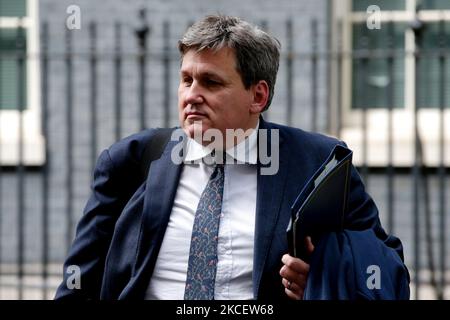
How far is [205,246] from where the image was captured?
125 inches

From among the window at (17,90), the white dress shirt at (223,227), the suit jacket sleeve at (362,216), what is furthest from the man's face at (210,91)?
the window at (17,90)

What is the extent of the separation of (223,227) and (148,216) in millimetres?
208

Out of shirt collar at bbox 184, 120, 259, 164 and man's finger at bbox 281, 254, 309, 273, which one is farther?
shirt collar at bbox 184, 120, 259, 164

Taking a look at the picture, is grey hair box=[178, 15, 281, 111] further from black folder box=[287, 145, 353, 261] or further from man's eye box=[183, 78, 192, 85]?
black folder box=[287, 145, 353, 261]

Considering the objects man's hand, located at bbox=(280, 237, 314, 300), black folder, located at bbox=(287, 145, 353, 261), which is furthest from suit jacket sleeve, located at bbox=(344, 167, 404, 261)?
man's hand, located at bbox=(280, 237, 314, 300)

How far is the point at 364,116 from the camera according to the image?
7.66 meters

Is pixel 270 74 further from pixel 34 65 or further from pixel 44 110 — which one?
pixel 34 65

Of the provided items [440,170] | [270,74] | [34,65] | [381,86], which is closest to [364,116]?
[440,170]

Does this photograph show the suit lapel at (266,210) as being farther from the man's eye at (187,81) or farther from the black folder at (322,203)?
the man's eye at (187,81)

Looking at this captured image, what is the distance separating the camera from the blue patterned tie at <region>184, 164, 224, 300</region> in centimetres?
312

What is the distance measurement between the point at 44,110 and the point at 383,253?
4.83 m

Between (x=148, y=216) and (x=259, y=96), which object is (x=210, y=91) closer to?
(x=259, y=96)

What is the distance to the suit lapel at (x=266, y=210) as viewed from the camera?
3.10 meters

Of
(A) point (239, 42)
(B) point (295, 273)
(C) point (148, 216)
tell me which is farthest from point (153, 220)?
(A) point (239, 42)
